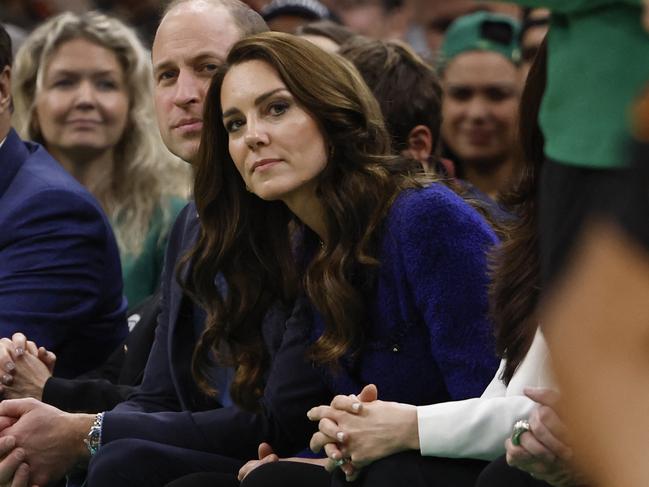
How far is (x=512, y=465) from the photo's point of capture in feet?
8.63

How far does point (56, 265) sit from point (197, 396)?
677mm

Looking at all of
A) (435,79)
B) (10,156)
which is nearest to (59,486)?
(10,156)

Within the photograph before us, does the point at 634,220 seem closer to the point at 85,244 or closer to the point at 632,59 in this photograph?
the point at 632,59

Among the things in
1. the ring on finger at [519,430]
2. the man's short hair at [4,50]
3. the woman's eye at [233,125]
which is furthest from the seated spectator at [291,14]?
the ring on finger at [519,430]

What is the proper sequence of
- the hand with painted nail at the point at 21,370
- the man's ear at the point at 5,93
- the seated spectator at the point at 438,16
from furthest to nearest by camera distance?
the seated spectator at the point at 438,16 < the man's ear at the point at 5,93 < the hand with painted nail at the point at 21,370

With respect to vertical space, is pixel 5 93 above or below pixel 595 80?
below

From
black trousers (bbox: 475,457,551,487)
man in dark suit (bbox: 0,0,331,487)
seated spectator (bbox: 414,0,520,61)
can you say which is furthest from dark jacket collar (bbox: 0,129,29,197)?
seated spectator (bbox: 414,0,520,61)

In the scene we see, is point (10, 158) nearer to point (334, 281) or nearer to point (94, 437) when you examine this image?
point (94, 437)

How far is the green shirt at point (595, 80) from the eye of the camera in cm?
201

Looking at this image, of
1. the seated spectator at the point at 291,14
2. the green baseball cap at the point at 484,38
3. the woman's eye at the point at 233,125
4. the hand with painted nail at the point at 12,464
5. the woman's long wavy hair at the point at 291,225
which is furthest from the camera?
the seated spectator at the point at 291,14

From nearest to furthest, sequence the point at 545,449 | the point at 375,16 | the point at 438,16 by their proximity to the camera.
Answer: the point at 545,449 < the point at 438,16 < the point at 375,16

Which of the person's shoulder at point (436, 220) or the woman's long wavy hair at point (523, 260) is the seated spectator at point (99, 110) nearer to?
the person's shoulder at point (436, 220)

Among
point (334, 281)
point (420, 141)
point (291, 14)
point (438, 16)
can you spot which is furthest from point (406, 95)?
point (438, 16)

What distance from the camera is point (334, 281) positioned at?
132 inches
